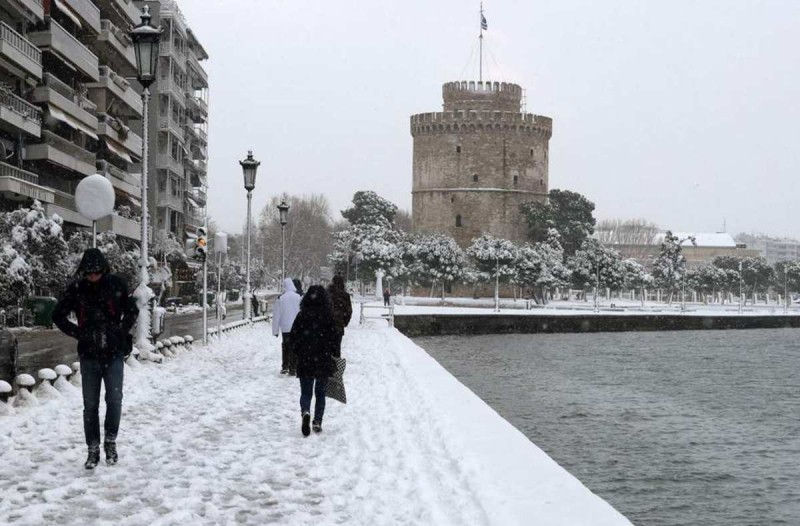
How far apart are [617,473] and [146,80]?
8.41 metres

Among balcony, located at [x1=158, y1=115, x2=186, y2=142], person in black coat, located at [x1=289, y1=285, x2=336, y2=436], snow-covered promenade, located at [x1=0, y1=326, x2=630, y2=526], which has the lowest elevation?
snow-covered promenade, located at [x1=0, y1=326, x2=630, y2=526]

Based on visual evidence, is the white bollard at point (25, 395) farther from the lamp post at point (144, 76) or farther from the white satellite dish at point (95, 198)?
the lamp post at point (144, 76)

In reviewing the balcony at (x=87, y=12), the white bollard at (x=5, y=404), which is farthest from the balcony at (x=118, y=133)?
the white bollard at (x=5, y=404)

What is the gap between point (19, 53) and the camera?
29719 mm

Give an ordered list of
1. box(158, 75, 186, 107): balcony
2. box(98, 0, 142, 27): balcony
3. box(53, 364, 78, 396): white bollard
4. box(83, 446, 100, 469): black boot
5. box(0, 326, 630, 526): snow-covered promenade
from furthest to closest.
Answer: box(158, 75, 186, 107): balcony < box(98, 0, 142, 27): balcony < box(53, 364, 78, 396): white bollard < box(83, 446, 100, 469): black boot < box(0, 326, 630, 526): snow-covered promenade

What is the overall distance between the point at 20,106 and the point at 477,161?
160 feet

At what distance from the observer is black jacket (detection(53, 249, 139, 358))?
6.61 meters

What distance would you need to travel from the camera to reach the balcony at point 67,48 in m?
33.2

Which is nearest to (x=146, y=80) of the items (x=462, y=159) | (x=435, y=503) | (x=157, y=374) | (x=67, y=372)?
(x=157, y=374)

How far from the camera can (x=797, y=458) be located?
1369 centimetres

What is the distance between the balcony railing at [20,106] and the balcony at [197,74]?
29508mm

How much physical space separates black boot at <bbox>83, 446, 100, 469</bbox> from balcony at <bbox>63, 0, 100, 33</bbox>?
105 ft

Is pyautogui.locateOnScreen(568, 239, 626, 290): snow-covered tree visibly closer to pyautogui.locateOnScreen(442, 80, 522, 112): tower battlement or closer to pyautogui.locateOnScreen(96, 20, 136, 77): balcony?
pyautogui.locateOnScreen(442, 80, 522, 112): tower battlement

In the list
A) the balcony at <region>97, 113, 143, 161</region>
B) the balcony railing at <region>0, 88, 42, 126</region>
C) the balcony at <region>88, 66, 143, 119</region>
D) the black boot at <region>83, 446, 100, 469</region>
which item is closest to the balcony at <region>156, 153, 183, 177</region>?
the balcony at <region>97, 113, 143, 161</region>
